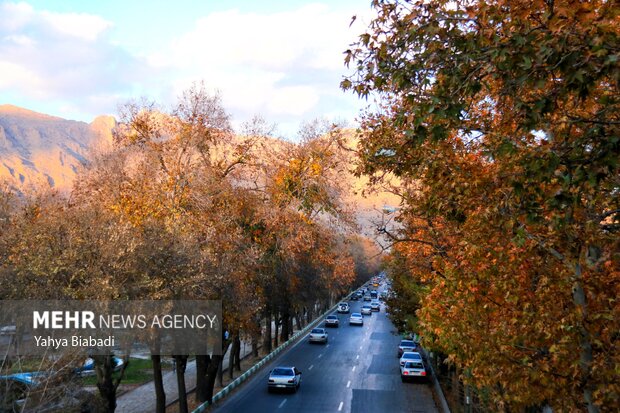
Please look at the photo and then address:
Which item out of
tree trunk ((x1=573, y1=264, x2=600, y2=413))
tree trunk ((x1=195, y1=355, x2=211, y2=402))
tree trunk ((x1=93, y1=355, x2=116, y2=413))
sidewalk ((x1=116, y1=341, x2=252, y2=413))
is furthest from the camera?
sidewalk ((x1=116, y1=341, x2=252, y2=413))

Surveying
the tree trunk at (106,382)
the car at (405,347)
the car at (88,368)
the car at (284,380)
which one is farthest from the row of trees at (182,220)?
the car at (405,347)

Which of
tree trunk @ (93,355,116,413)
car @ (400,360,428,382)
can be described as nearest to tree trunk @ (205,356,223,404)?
tree trunk @ (93,355,116,413)

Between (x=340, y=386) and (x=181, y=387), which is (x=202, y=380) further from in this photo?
(x=340, y=386)

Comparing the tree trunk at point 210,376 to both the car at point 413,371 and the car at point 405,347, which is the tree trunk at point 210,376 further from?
the car at point 405,347

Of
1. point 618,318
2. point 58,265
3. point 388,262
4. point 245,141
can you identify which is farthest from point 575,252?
point 388,262

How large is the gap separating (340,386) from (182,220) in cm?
1396

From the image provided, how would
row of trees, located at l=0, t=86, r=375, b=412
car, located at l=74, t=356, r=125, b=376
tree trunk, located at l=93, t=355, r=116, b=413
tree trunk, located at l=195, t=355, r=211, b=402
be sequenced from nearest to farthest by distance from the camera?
car, located at l=74, t=356, r=125, b=376 < row of trees, located at l=0, t=86, r=375, b=412 < tree trunk, located at l=93, t=355, r=116, b=413 < tree trunk, located at l=195, t=355, r=211, b=402

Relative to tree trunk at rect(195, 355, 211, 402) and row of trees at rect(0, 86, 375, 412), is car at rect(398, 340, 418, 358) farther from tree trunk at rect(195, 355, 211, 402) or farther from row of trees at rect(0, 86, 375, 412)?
tree trunk at rect(195, 355, 211, 402)

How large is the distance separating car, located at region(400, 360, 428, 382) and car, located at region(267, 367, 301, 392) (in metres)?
6.11

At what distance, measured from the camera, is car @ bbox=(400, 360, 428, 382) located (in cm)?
2898

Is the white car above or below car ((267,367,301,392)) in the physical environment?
below

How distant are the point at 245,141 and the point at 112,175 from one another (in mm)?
5806

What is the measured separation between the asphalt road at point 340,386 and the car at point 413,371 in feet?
1.49

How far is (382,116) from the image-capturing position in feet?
36.8
